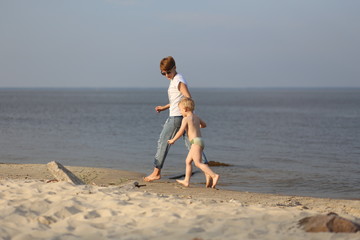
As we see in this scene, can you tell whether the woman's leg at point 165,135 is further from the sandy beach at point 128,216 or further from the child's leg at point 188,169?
the sandy beach at point 128,216

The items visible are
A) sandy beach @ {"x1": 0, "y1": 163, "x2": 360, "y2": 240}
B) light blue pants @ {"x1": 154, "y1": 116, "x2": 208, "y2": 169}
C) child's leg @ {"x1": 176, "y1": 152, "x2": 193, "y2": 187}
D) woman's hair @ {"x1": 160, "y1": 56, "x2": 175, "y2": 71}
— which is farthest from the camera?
light blue pants @ {"x1": 154, "y1": 116, "x2": 208, "y2": 169}

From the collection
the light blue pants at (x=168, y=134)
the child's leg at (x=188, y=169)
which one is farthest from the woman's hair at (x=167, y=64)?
the child's leg at (x=188, y=169)

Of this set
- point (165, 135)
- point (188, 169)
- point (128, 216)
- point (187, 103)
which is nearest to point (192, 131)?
point (187, 103)

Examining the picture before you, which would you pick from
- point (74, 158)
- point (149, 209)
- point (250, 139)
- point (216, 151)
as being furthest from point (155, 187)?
point (250, 139)

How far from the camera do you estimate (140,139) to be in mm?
21766

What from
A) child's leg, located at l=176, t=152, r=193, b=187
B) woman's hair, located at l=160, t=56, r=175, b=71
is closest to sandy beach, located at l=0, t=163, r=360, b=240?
child's leg, located at l=176, t=152, r=193, b=187

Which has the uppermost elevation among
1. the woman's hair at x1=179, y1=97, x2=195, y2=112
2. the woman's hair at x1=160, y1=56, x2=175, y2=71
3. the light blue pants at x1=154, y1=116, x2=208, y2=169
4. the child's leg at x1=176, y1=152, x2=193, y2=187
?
the woman's hair at x1=160, y1=56, x2=175, y2=71

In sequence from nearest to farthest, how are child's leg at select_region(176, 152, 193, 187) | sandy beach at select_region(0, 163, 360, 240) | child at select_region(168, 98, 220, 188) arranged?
sandy beach at select_region(0, 163, 360, 240), child at select_region(168, 98, 220, 188), child's leg at select_region(176, 152, 193, 187)

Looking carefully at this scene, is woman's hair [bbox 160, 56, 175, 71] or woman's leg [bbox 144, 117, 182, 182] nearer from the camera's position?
woman's hair [bbox 160, 56, 175, 71]

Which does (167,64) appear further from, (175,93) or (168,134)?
(168,134)

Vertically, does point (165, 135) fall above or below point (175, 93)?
below

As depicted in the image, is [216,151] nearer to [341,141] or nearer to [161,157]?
[341,141]

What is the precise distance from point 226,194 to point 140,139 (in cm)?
1383

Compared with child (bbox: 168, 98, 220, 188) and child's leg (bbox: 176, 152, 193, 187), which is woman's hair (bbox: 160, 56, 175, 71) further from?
child's leg (bbox: 176, 152, 193, 187)
